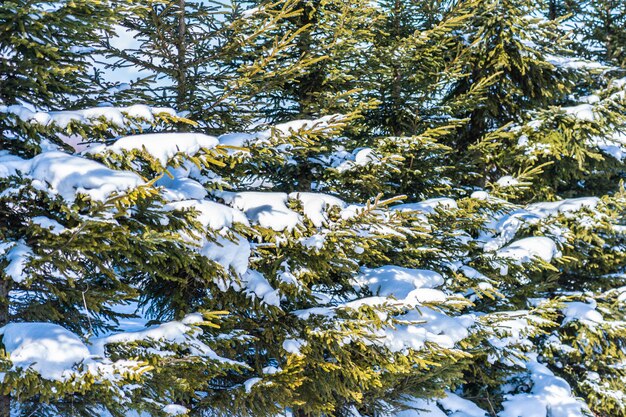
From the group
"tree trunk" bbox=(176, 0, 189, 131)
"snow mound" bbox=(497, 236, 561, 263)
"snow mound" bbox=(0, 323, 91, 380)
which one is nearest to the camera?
"snow mound" bbox=(0, 323, 91, 380)

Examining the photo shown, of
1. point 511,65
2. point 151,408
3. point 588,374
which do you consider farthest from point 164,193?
point 588,374

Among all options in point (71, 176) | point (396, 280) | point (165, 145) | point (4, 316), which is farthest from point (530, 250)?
point (4, 316)

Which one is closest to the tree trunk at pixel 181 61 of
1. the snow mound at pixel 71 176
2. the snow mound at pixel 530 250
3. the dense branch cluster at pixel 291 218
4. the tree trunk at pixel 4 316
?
the dense branch cluster at pixel 291 218

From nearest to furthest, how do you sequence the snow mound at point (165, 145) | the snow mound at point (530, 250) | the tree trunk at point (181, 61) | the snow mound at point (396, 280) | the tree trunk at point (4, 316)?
the snow mound at point (165, 145) → the tree trunk at point (4, 316) → the tree trunk at point (181, 61) → the snow mound at point (396, 280) → the snow mound at point (530, 250)

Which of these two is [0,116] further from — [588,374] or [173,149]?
[588,374]

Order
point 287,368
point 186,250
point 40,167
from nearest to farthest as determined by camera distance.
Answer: point 40,167 < point 186,250 < point 287,368

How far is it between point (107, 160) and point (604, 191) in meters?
10.2

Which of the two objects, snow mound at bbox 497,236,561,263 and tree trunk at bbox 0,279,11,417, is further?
snow mound at bbox 497,236,561,263

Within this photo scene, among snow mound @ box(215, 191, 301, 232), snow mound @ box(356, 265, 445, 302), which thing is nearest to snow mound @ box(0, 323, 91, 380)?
snow mound @ box(215, 191, 301, 232)

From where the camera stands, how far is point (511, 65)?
9.34m

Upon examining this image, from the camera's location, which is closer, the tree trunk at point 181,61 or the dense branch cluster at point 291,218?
the dense branch cluster at point 291,218

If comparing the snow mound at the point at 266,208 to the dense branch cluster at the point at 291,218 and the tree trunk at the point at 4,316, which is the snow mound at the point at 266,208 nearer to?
the dense branch cluster at the point at 291,218

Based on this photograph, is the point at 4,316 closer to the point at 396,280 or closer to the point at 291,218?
the point at 291,218

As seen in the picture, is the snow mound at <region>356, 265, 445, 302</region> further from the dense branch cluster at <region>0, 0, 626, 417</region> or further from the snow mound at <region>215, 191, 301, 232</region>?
the snow mound at <region>215, 191, 301, 232</region>
